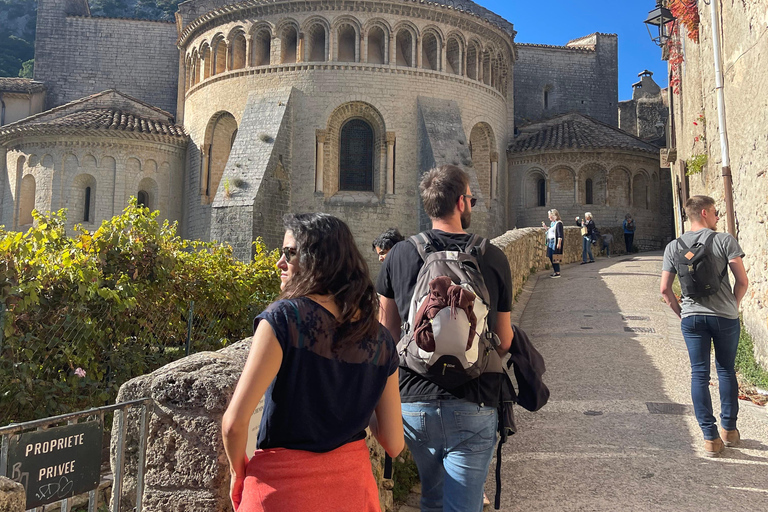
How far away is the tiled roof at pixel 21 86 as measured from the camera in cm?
2520

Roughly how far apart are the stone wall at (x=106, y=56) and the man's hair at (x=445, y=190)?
83.9 feet

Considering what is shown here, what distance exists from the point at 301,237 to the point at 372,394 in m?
0.59

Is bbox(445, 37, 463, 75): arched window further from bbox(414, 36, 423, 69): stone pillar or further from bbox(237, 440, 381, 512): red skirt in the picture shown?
bbox(237, 440, 381, 512): red skirt

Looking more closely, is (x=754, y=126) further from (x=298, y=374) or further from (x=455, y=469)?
(x=298, y=374)

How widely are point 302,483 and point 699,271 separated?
4007mm

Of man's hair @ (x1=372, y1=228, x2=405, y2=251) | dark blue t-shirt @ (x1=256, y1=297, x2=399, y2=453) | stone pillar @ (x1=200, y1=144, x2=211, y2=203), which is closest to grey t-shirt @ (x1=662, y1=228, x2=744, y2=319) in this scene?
man's hair @ (x1=372, y1=228, x2=405, y2=251)

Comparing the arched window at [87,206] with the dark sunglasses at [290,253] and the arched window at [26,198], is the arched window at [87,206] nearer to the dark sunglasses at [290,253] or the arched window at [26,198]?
the arched window at [26,198]

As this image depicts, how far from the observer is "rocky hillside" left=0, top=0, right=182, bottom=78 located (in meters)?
46.1

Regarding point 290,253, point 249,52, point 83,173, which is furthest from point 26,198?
point 290,253

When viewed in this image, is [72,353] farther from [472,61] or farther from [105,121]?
[472,61]

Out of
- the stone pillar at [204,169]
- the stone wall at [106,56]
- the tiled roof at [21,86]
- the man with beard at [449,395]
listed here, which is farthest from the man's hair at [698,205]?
the tiled roof at [21,86]

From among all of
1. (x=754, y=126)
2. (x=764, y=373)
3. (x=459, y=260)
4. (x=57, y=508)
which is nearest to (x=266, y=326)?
(x=459, y=260)

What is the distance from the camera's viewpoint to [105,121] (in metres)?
20.5

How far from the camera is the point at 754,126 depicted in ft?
25.7
